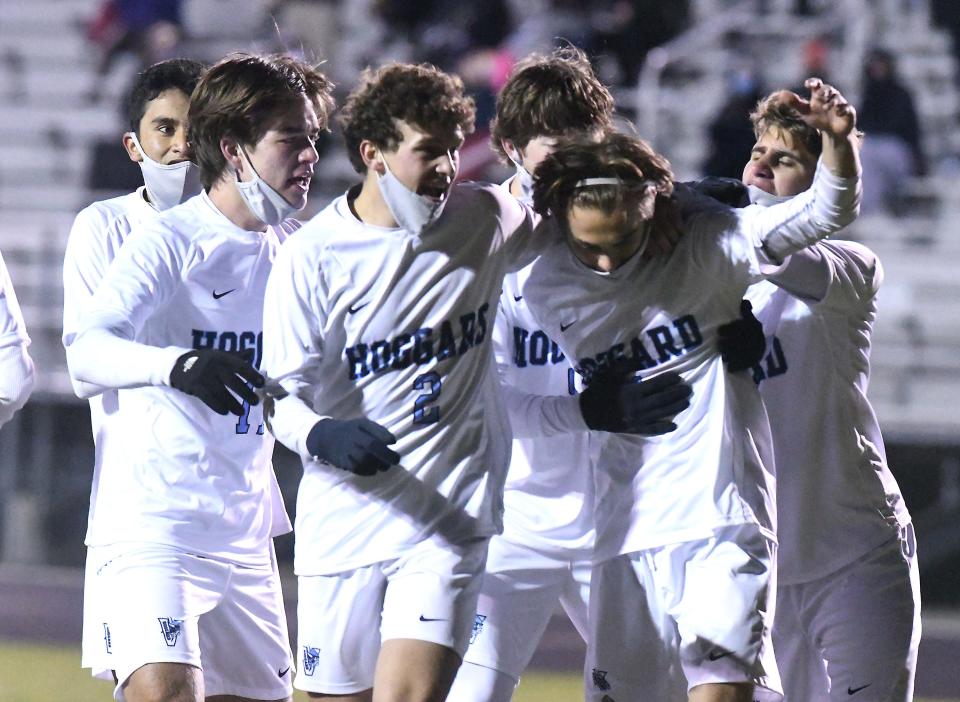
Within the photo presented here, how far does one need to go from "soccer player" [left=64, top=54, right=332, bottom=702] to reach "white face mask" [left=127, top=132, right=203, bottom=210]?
9.1 inches

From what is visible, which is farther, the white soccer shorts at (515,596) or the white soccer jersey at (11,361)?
the white soccer shorts at (515,596)

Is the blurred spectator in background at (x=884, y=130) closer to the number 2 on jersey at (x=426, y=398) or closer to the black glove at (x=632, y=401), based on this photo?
the black glove at (x=632, y=401)

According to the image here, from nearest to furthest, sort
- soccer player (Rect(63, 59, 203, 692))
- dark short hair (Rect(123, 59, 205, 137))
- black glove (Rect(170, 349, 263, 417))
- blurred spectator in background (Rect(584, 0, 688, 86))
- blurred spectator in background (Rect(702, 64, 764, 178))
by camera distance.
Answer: black glove (Rect(170, 349, 263, 417))
soccer player (Rect(63, 59, 203, 692))
dark short hair (Rect(123, 59, 205, 137))
blurred spectator in background (Rect(702, 64, 764, 178))
blurred spectator in background (Rect(584, 0, 688, 86))

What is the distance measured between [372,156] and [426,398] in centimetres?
63

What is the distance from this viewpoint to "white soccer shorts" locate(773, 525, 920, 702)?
14.4ft

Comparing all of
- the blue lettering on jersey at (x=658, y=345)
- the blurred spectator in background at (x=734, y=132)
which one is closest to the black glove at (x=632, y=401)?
the blue lettering on jersey at (x=658, y=345)

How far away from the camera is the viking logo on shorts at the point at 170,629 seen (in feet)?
13.7

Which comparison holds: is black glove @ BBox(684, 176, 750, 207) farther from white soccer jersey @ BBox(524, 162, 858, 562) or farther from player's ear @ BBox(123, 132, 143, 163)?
player's ear @ BBox(123, 132, 143, 163)

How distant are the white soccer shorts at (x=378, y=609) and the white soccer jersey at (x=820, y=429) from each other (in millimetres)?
968

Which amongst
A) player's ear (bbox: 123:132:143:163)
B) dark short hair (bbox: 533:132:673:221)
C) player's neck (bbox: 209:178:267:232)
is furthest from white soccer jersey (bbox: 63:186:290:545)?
dark short hair (bbox: 533:132:673:221)

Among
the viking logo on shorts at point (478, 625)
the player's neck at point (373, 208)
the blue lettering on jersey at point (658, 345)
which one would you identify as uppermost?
the player's neck at point (373, 208)

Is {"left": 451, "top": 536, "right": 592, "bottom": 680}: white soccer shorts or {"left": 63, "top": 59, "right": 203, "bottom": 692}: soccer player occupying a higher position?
{"left": 63, "top": 59, "right": 203, "bottom": 692}: soccer player

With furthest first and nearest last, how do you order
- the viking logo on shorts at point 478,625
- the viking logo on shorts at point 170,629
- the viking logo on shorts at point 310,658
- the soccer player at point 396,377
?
the viking logo on shorts at point 478,625, the viking logo on shorts at point 170,629, the viking logo on shorts at point 310,658, the soccer player at point 396,377

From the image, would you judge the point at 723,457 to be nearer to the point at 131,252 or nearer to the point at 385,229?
the point at 385,229
